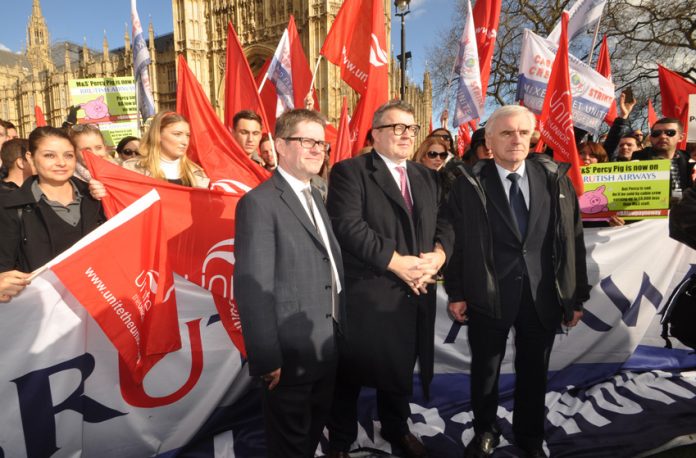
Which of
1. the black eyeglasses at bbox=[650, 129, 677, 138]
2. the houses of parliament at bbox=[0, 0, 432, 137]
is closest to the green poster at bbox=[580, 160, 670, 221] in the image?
the black eyeglasses at bbox=[650, 129, 677, 138]

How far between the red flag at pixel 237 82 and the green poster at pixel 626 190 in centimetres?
370

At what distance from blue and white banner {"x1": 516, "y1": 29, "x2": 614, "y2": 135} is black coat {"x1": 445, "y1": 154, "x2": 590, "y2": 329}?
2.96m

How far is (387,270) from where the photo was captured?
8.45 ft

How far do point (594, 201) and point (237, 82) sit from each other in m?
4.21

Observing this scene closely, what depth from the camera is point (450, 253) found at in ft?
9.26

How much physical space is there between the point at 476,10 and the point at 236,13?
107 feet

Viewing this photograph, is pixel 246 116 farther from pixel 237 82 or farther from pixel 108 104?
pixel 108 104

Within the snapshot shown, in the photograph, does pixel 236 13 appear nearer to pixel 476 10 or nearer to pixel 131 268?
pixel 476 10

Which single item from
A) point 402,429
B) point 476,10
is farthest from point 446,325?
point 476,10

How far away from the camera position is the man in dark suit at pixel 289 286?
6.80 ft

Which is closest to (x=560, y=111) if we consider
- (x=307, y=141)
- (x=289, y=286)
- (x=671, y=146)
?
(x=671, y=146)

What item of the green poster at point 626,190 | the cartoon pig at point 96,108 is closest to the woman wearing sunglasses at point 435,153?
the green poster at point 626,190

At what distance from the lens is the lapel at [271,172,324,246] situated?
2.22 m

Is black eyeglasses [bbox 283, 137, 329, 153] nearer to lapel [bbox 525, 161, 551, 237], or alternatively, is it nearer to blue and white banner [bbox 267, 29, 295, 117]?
lapel [bbox 525, 161, 551, 237]
